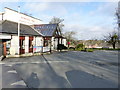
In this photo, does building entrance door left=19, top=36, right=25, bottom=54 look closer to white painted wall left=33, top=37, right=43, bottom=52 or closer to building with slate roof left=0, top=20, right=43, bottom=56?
building with slate roof left=0, top=20, right=43, bottom=56

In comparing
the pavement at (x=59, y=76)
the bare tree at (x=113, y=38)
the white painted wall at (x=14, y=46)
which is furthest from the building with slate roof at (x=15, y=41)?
the bare tree at (x=113, y=38)

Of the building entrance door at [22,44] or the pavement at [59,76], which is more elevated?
the building entrance door at [22,44]

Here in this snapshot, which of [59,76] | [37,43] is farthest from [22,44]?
[59,76]

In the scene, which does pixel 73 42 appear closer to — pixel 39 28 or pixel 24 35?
pixel 39 28

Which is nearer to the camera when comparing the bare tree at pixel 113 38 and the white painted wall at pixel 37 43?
the white painted wall at pixel 37 43

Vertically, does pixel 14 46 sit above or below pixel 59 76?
above

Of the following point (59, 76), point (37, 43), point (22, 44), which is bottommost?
point (59, 76)

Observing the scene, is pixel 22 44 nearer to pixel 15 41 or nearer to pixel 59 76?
pixel 15 41

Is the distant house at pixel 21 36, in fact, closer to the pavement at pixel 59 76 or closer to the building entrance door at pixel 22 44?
the building entrance door at pixel 22 44

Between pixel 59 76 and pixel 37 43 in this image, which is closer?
pixel 59 76

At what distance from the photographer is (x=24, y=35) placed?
17922 mm

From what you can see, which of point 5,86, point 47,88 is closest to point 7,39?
point 5,86

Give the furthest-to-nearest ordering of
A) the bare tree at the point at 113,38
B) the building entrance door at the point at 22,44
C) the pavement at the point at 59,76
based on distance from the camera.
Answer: the bare tree at the point at 113,38, the building entrance door at the point at 22,44, the pavement at the point at 59,76

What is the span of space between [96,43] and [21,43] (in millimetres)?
41787
